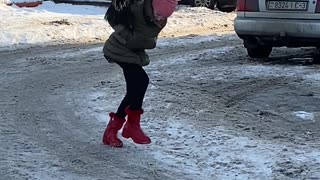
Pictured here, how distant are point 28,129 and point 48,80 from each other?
2885 mm

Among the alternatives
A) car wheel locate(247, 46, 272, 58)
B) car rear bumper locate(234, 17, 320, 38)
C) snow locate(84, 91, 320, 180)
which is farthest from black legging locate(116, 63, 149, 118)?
car wheel locate(247, 46, 272, 58)

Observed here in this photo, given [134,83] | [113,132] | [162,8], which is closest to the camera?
[162,8]

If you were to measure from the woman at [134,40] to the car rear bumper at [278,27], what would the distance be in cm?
472

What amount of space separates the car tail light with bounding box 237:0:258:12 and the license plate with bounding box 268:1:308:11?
229mm

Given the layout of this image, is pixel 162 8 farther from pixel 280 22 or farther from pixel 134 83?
pixel 280 22

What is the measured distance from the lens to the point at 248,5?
11.1 m

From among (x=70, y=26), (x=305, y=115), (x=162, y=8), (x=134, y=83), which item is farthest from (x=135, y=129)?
(x=70, y=26)

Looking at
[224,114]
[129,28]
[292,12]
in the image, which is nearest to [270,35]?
[292,12]

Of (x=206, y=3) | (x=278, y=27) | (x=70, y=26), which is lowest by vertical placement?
(x=206, y=3)

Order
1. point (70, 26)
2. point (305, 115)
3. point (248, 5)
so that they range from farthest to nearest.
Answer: point (70, 26), point (248, 5), point (305, 115)

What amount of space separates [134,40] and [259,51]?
580 centimetres

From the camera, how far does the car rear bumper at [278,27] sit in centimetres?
1059

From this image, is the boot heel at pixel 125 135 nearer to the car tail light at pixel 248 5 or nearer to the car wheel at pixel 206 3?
the car tail light at pixel 248 5

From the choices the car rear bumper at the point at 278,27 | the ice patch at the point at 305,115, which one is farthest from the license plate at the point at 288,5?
the ice patch at the point at 305,115
